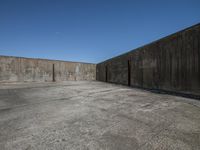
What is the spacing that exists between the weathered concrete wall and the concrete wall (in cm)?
905

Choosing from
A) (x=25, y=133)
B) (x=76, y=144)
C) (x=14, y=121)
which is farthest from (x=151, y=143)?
(x=14, y=121)

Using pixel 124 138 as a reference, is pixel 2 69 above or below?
above

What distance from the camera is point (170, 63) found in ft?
16.8

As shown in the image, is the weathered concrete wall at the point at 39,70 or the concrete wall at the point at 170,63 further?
the weathered concrete wall at the point at 39,70

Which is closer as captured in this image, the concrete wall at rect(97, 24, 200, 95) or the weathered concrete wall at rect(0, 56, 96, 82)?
the concrete wall at rect(97, 24, 200, 95)

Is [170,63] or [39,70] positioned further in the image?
[39,70]

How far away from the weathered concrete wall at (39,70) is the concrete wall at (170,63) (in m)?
9.05

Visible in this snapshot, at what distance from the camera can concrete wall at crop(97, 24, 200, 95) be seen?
13.4 ft

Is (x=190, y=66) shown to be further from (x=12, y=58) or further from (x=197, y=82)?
(x=12, y=58)

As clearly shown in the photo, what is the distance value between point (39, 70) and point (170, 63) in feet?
43.1

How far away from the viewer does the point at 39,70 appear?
12.3 meters

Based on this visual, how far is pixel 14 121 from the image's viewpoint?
196 cm

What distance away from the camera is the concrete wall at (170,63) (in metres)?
4.09

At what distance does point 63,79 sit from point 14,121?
12527 mm
